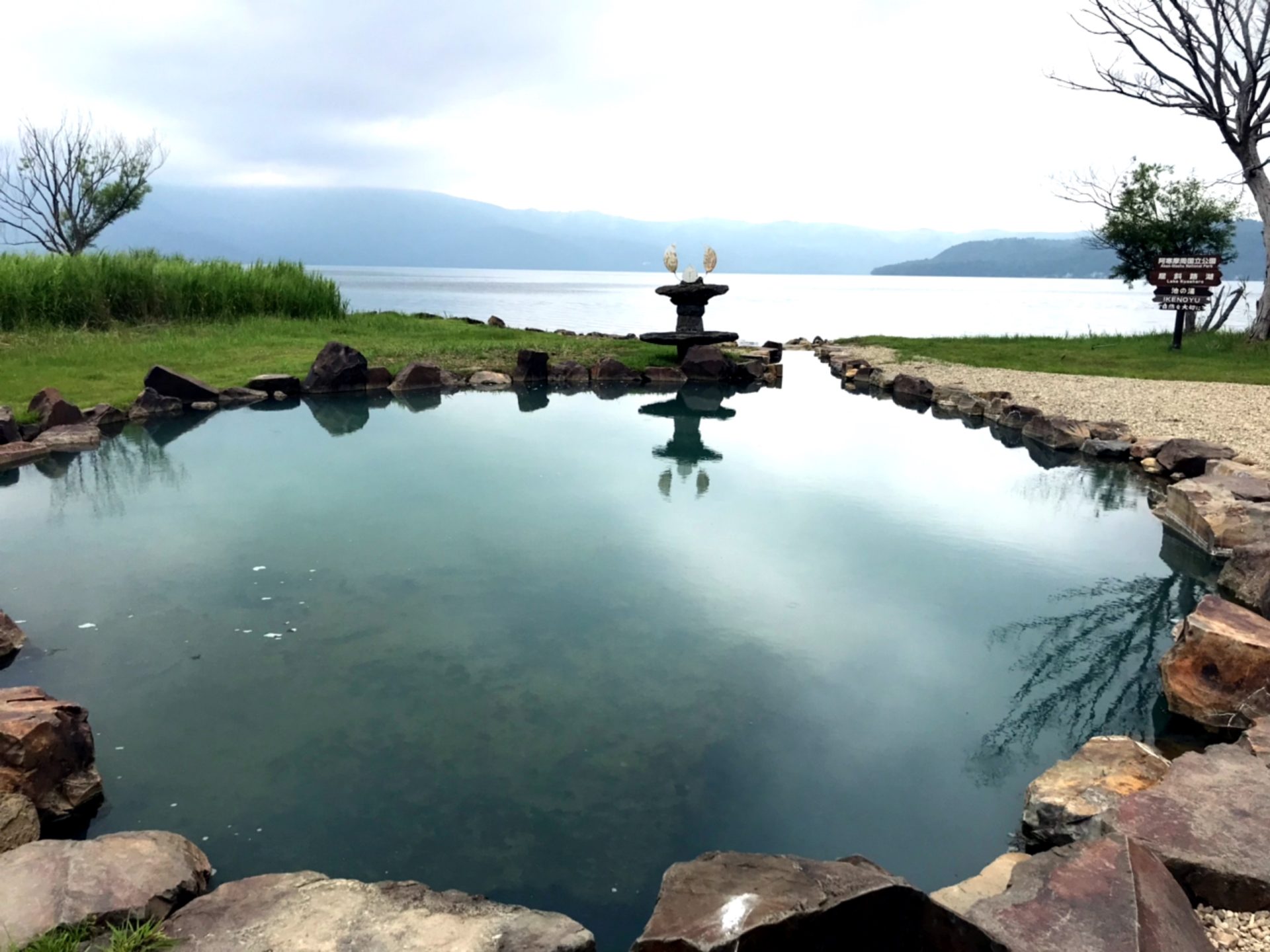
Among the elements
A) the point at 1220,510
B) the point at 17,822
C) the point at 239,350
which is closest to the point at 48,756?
the point at 17,822

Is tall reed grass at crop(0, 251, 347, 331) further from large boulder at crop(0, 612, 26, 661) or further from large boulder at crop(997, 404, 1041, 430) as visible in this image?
large boulder at crop(997, 404, 1041, 430)

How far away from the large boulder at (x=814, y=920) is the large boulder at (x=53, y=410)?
1111 centimetres

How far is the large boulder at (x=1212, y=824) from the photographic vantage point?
9.07 ft

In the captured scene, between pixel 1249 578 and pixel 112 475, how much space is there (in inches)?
421

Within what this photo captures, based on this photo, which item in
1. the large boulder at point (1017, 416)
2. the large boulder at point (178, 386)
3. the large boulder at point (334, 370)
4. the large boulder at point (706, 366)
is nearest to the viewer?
the large boulder at point (1017, 416)

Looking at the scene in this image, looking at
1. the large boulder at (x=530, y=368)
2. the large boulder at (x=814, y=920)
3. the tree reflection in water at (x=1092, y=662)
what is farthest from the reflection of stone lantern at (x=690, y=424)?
the large boulder at (x=814, y=920)

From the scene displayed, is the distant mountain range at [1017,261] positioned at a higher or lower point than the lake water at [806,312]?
higher

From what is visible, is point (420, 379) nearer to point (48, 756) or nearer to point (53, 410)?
point (53, 410)

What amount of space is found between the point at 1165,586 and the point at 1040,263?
183788 millimetres

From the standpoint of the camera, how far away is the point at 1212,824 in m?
3.04

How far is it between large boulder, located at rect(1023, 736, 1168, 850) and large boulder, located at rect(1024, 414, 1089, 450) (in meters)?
8.21

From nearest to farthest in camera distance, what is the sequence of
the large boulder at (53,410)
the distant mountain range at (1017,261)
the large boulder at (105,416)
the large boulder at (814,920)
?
the large boulder at (814,920), the large boulder at (53,410), the large boulder at (105,416), the distant mountain range at (1017,261)

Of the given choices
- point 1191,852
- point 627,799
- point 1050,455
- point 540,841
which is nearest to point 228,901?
point 540,841

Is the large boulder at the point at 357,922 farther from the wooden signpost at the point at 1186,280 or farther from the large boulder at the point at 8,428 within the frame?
the wooden signpost at the point at 1186,280
